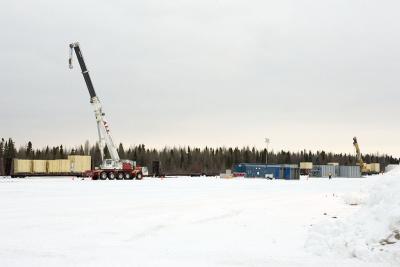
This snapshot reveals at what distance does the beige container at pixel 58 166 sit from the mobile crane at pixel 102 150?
14.1 m

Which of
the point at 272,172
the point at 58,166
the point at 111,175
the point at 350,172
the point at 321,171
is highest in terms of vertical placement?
the point at 58,166

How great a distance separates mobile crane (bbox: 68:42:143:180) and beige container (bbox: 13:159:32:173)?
1493 cm

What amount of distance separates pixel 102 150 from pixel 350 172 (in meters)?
63.8

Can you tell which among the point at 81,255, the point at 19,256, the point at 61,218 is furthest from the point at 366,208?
the point at 61,218

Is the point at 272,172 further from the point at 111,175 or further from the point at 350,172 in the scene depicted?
the point at 111,175

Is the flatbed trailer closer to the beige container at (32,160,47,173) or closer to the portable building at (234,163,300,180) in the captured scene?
the beige container at (32,160,47,173)

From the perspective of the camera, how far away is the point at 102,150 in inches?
2232

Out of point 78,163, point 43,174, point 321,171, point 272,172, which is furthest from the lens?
point 321,171

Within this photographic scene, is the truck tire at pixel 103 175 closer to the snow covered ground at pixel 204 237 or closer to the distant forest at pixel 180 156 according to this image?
the snow covered ground at pixel 204 237

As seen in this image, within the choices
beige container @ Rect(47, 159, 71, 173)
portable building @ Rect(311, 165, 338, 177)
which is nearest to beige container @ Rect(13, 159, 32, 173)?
beige container @ Rect(47, 159, 71, 173)

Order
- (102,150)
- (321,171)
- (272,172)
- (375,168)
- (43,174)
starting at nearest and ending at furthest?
1. (102,150)
2. (43,174)
3. (272,172)
4. (321,171)
5. (375,168)

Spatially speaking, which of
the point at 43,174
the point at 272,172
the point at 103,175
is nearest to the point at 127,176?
the point at 103,175

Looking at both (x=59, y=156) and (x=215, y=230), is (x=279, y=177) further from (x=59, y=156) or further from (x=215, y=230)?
(x=59, y=156)

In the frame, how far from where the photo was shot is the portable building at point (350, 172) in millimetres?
101688
